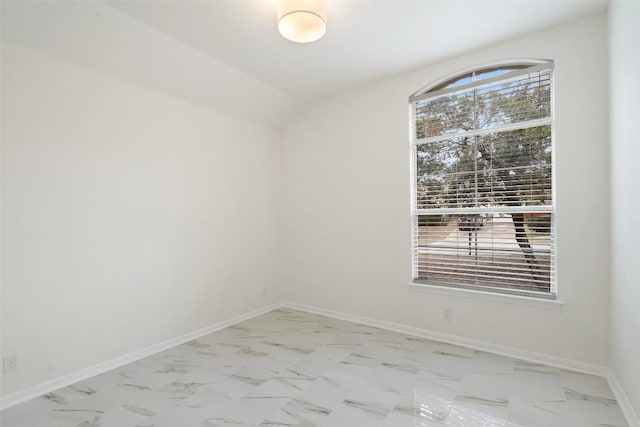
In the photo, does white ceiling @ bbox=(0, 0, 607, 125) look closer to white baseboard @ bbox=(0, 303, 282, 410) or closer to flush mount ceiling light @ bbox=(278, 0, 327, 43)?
flush mount ceiling light @ bbox=(278, 0, 327, 43)

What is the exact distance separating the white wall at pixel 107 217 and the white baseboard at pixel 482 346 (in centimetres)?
149

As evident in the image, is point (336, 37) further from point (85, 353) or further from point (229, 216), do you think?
point (85, 353)

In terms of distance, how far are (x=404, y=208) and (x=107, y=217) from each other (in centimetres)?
300

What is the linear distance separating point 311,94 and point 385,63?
1148mm

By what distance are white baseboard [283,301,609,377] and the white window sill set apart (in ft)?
1.42

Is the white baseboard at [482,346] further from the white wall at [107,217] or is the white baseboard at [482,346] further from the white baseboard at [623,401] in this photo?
the white wall at [107,217]

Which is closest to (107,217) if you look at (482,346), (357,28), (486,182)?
(357,28)

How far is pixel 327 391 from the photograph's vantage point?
2543 millimetres

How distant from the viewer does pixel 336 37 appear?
2.95 meters

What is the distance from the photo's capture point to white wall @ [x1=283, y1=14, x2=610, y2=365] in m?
2.72

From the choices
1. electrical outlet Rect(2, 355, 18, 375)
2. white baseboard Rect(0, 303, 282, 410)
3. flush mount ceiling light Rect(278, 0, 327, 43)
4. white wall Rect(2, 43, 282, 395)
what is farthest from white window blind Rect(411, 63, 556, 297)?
electrical outlet Rect(2, 355, 18, 375)

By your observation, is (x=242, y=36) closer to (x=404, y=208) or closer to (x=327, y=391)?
(x=404, y=208)

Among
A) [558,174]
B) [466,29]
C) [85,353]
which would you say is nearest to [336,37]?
[466,29]

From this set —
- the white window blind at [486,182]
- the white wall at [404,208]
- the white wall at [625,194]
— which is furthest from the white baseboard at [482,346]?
the white window blind at [486,182]
